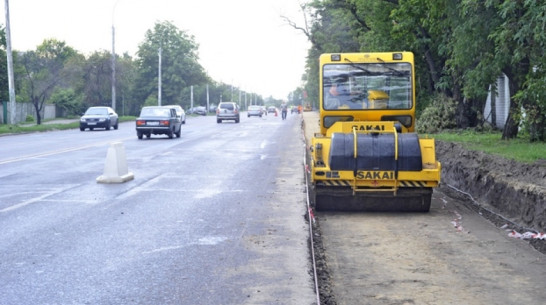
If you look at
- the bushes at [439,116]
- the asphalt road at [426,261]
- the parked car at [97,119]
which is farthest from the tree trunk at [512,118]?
the parked car at [97,119]

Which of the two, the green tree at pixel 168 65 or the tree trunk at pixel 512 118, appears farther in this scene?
the green tree at pixel 168 65

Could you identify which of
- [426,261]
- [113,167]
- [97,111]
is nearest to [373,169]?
[426,261]

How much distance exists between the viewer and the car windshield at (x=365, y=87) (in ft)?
45.2

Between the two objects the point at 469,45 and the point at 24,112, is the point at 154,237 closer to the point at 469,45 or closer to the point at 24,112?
the point at 469,45

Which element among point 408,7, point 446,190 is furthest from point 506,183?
point 408,7

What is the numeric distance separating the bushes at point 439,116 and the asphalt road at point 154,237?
11628 mm

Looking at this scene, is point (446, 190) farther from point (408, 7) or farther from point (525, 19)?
point (408, 7)

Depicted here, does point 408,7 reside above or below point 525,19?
above

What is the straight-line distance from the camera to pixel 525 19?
48.1ft

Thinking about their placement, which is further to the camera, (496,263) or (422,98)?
(422,98)

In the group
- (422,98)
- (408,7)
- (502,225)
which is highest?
(408,7)

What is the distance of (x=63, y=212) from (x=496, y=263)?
658cm

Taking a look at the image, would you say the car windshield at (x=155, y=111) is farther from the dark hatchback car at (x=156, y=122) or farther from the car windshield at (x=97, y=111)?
the car windshield at (x=97, y=111)

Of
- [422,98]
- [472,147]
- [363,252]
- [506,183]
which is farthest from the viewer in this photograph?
[422,98]
